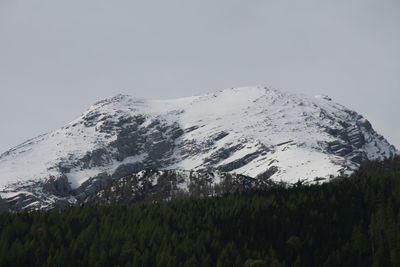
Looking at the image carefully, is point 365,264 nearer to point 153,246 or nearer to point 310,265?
point 310,265

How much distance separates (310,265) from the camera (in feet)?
655

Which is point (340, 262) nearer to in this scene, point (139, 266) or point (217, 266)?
point (217, 266)

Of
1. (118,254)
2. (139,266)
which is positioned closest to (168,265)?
(139,266)

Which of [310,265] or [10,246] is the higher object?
[10,246]

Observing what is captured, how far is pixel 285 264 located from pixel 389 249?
3582 cm

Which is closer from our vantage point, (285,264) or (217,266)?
(217,266)

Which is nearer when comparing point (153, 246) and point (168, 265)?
point (168, 265)

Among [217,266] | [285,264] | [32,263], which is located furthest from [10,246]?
[285,264]

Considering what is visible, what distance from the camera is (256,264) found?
187m

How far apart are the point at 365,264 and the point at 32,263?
109024 millimetres

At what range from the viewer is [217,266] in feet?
592

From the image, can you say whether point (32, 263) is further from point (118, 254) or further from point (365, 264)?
point (365, 264)

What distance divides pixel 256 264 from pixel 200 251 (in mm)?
22077

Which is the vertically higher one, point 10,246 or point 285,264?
point 10,246
